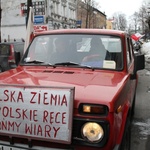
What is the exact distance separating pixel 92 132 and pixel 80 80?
2.49ft

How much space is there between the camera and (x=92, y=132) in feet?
8.48

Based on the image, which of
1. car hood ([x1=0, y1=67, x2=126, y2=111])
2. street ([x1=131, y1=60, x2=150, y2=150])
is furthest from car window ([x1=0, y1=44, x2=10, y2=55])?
car hood ([x1=0, y1=67, x2=126, y2=111])

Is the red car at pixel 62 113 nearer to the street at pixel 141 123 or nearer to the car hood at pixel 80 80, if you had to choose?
the car hood at pixel 80 80

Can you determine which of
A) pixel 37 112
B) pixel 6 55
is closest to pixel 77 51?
pixel 37 112

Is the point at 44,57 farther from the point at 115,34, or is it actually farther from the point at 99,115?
the point at 99,115

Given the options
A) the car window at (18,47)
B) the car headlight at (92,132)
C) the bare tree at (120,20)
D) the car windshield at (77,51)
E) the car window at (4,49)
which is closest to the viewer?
the car headlight at (92,132)

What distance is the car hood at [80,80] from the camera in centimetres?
265

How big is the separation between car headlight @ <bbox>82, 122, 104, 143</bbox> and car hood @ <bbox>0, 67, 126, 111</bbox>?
0.20 metres

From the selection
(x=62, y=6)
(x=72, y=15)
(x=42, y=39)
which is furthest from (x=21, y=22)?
(x=42, y=39)

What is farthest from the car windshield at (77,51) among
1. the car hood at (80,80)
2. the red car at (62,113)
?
the red car at (62,113)

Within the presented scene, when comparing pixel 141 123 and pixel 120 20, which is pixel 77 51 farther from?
pixel 120 20

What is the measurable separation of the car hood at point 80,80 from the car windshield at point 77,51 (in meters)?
0.19

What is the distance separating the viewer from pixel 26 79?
10.6 ft

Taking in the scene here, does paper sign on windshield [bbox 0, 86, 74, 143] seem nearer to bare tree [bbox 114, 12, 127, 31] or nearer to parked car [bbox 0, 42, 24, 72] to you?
parked car [bbox 0, 42, 24, 72]
